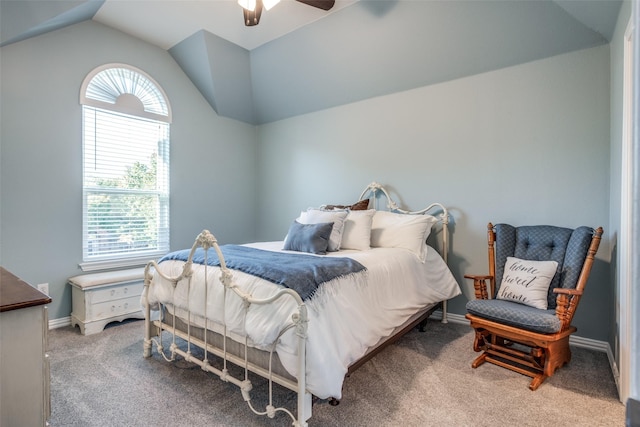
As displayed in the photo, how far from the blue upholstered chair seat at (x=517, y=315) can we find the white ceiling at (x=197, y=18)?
2.81 meters

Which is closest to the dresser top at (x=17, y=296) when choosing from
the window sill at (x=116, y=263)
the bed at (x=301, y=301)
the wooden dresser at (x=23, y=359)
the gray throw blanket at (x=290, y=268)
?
the wooden dresser at (x=23, y=359)

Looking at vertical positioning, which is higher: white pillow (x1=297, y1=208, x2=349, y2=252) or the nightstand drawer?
white pillow (x1=297, y1=208, x2=349, y2=252)

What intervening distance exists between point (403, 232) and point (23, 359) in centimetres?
268

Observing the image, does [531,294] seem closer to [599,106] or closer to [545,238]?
[545,238]

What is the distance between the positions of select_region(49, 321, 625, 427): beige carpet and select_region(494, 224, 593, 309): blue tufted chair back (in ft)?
2.12

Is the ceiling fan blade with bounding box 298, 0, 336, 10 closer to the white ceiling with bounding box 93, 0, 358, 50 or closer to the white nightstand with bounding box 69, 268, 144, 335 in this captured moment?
the white ceiling with bounding box 93, 0, 358, 50

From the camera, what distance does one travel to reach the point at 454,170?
134 inches

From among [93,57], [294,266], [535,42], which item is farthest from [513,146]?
[93,57]

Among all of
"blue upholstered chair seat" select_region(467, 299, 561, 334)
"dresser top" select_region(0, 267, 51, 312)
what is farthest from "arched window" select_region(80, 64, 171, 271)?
"blue upholstered chair seat" select_region(467, 299, 561, 334)

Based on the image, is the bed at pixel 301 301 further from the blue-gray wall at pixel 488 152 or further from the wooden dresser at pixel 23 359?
the wooden dresser at pixel 23 359

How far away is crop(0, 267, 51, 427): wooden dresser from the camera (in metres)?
1.01

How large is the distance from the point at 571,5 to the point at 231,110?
373 cm

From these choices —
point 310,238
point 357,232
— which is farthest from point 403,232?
point 310,238

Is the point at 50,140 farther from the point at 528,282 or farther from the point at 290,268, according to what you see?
the point at 528,282
